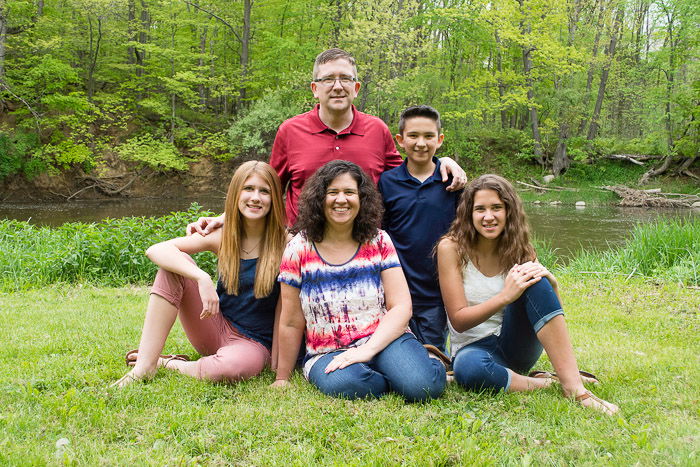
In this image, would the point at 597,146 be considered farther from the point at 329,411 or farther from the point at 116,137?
the point at 329,411

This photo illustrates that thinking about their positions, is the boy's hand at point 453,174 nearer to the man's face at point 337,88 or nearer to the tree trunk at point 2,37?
the man's face at point 337,88

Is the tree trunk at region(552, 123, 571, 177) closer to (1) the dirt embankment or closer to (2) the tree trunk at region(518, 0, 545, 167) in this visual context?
(2) the tree trunk at region(518, 0, 545, 167)

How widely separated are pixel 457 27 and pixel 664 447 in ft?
73.5

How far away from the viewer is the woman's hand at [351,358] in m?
2.81

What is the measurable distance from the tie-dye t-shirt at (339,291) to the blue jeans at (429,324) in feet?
1.51

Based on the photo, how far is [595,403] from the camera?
2.64 m

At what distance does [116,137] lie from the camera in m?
20.9

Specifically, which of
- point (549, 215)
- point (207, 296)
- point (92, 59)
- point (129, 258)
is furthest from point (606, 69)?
point (207, 296)

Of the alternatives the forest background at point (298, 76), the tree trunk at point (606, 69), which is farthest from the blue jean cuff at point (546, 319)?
the tree trunk at point (606, 69)

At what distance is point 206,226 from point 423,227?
1.41m

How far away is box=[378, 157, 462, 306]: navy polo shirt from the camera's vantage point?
340 cm

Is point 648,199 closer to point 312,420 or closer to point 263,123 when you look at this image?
point 263,123

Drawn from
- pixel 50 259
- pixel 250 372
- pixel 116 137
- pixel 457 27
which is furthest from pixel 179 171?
pixel 250 372

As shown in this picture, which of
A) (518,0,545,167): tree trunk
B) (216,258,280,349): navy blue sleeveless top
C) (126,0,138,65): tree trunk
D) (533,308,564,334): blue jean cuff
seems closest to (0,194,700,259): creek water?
(518,0,545,167): tree trunk
